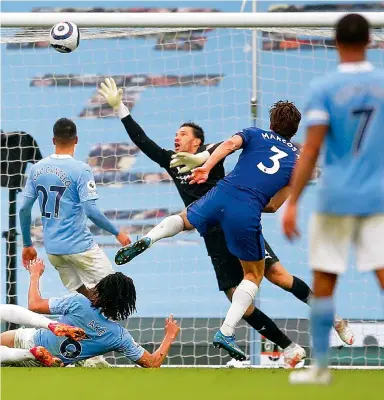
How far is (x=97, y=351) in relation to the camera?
7133 millimetres

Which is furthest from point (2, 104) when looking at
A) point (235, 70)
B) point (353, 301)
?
point (353, 301)

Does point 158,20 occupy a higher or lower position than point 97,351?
higher

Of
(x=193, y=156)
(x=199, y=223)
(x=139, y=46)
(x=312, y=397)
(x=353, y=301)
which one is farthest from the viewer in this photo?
(x=139, y=46)

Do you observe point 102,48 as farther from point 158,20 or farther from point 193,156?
point 193,156

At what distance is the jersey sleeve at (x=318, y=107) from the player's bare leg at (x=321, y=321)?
2.30ft

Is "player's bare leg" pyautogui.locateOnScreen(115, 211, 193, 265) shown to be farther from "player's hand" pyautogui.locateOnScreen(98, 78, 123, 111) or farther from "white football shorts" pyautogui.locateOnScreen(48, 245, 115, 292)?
"player's hand" pyautogui.locateOnScreen(98, 78, 123, 111)

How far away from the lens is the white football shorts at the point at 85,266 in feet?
27.0

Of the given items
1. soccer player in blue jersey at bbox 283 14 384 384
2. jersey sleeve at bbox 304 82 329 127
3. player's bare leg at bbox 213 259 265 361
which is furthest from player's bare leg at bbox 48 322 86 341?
jersey sleeve at bbox 304 82 329 127

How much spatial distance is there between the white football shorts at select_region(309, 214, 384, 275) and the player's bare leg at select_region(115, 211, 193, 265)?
2701mm

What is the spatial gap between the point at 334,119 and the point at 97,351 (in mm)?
2926

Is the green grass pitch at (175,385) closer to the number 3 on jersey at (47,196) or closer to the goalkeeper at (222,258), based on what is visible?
the goalkeeper at (222,258)

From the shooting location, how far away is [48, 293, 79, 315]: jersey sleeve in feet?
23.4

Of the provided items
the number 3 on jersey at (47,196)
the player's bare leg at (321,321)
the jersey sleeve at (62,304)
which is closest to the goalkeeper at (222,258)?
the number 3 on jersey at (47,196)

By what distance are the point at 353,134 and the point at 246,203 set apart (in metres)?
2.49
